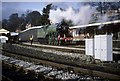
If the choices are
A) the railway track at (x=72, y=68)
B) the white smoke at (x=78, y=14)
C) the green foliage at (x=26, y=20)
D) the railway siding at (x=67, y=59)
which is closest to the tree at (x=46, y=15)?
the green foliage at (x=26, y=20)

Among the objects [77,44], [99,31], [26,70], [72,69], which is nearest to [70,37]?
[77,44]

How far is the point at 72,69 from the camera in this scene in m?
4.77

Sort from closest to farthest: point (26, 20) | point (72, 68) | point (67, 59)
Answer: point (26, 20) → point (67, 59) → point (72, 68)

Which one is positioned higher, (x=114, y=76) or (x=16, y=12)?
(x=16, y=12)

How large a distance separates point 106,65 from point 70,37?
2.45ft

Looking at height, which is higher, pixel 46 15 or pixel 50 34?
pixel 46 15

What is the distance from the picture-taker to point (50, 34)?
4.47 meters

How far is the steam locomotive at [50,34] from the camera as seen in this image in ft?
13.8

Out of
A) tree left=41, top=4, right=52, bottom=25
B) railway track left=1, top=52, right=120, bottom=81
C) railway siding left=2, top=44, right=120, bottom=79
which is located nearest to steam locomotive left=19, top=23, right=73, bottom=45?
tree left=41, top=4, right=52, bottom=25

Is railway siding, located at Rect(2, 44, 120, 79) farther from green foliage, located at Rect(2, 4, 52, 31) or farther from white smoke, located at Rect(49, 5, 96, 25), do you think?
white smoke, located at Rect(49, 5, 96, 25)

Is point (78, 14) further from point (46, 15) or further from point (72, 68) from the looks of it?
point (72, 68)

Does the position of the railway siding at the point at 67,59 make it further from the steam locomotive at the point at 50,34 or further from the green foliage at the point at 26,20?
the green foliage at the point at 26,20

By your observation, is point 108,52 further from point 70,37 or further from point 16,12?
point 16,12

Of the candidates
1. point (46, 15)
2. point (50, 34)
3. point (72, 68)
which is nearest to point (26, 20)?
point (46, 15)
